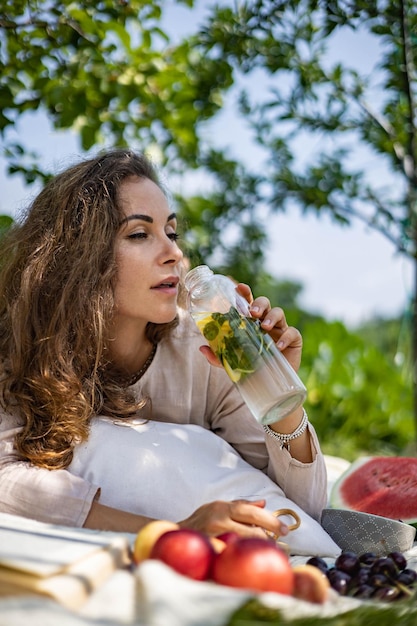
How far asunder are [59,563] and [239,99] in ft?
12.1

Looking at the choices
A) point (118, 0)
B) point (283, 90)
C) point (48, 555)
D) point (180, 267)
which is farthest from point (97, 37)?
point (48, 555)

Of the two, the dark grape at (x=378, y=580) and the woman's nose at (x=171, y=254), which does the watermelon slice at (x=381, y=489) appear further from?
the woman's nose at (x=171, y=254)

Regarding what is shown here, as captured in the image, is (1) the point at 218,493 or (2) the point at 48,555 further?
(1) the point at 218,493

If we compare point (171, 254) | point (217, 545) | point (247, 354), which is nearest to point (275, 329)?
point (247, 354)

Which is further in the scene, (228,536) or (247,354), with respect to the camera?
(247,354)

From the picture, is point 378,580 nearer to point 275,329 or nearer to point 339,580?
point 339,580

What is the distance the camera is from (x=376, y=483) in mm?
2693

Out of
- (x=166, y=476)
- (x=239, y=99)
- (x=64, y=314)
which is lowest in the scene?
(x=166, y=476)

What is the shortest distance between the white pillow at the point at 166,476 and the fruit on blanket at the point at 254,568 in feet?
2.55

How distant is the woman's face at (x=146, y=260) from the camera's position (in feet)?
7.43

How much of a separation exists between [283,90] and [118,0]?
90 cm

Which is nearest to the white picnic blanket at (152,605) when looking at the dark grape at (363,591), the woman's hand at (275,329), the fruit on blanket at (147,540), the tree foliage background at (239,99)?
the fruit on blanket at (147,540)

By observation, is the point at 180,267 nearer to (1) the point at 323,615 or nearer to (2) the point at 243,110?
(1) the point at 323,615

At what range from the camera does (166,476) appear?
206cm
